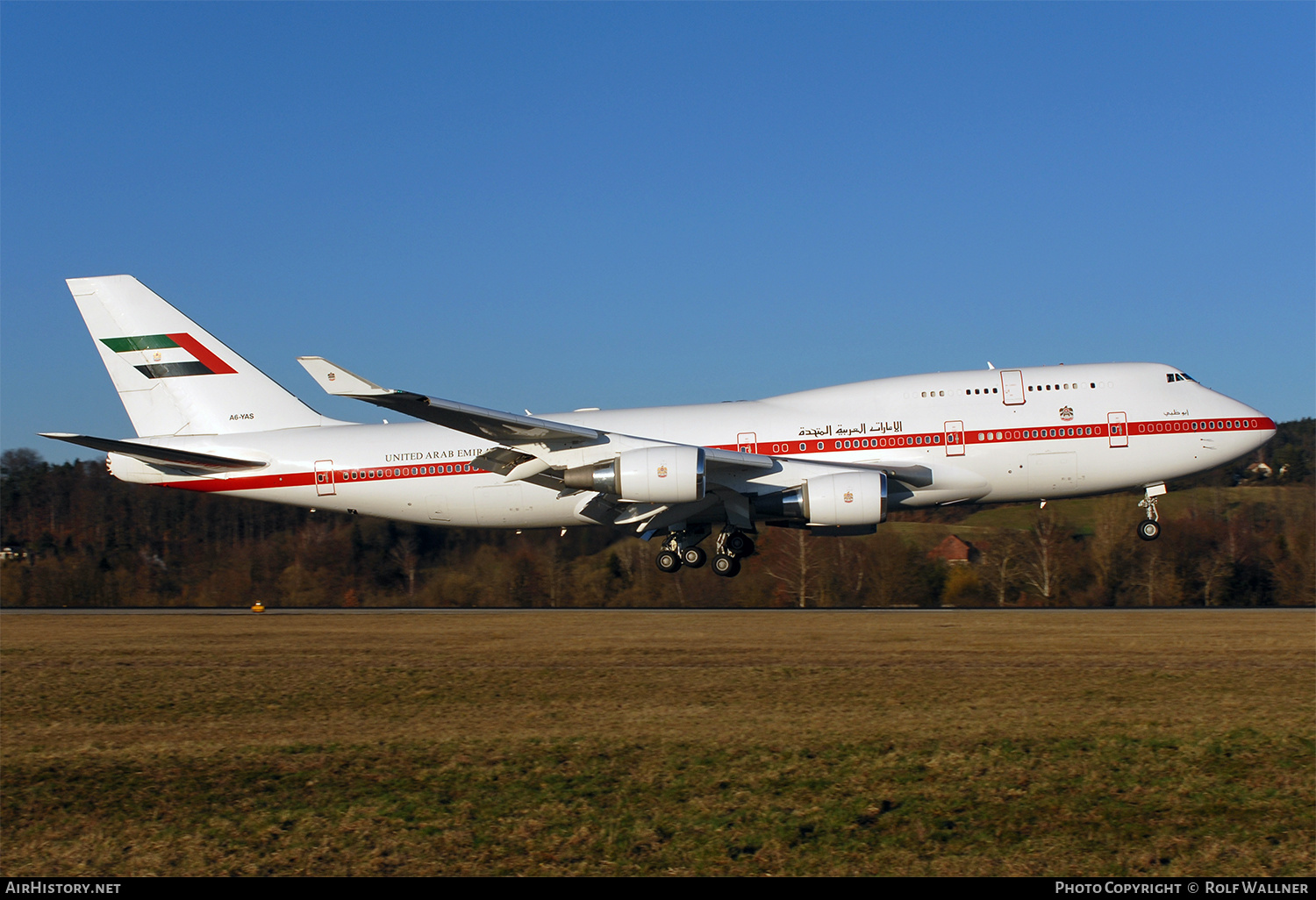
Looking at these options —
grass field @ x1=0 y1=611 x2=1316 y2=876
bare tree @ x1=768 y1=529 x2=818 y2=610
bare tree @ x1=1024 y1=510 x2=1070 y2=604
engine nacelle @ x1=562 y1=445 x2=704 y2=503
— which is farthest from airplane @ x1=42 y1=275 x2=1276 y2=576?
bare tree @ x1=1024 y1=510 x2=1070 y2=604

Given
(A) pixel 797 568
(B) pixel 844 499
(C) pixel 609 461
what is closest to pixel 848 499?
(B) pixel 844 499

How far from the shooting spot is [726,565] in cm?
2666

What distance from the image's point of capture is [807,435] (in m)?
25.9

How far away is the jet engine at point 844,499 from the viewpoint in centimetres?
2364

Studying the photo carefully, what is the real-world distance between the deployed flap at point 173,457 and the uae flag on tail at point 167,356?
98.2 inches

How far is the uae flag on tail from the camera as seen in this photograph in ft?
94.3

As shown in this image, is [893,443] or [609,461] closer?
[609,461]

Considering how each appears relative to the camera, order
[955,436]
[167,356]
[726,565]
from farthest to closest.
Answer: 1. [167,356]
2. [726,565]
3. [955,436]

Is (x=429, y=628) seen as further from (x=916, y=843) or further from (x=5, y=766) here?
(x=916, y=843)

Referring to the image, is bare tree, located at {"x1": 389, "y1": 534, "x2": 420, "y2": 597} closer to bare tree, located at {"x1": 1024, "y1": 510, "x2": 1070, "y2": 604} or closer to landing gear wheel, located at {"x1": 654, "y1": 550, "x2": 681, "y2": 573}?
landing gear wheel, located at {"x1": 654, "y1": 550, "x2": 681, "y2": 573}

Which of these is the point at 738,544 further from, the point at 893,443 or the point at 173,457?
the point at 173,457

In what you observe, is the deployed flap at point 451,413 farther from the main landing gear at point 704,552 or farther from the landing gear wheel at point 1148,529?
the landing gear wheel at point 1148,529

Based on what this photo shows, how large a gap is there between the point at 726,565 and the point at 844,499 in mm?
4211
